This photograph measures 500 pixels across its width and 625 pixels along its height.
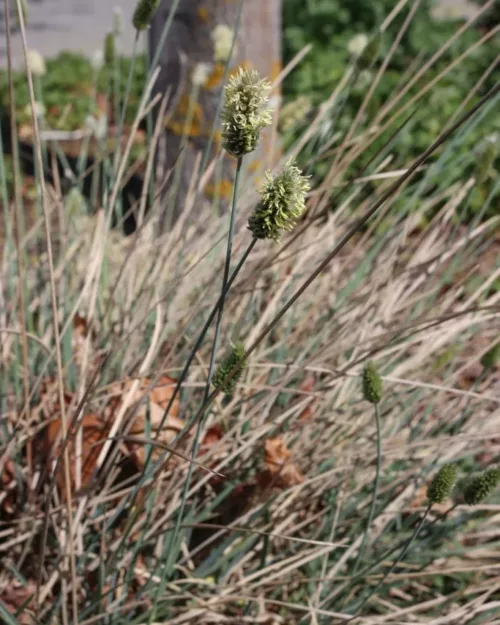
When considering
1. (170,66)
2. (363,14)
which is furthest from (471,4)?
(170,66)

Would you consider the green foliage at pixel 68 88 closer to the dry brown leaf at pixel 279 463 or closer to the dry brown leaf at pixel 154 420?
the dry brown leaf at pixel 154 420

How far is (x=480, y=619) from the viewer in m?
→ 1.29

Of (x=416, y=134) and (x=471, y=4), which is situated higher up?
→ (x=471, y=4)

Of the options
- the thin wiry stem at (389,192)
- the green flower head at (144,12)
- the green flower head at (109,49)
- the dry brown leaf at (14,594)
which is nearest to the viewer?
the thin wiry stem at (389,192)

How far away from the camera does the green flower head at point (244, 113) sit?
860 millimetres

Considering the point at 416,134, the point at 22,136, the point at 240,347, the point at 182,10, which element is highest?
the point at 182,10

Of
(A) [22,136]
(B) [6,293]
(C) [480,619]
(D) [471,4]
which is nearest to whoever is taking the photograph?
(C) [480,619]

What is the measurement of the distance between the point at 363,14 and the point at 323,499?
14.9ft

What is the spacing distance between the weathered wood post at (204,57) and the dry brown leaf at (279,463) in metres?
1.70

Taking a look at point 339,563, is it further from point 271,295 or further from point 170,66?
point 170,66

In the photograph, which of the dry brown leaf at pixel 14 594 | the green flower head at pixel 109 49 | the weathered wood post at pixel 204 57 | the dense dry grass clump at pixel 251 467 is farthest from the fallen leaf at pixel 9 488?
the weathered wood post at pixel 204 57

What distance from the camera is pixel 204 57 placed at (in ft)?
10.6

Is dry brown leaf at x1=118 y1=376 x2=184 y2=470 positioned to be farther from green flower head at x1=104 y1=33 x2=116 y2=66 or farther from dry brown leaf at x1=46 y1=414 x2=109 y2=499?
green flower head at x1=104 y1=33 x2=116 y2=66

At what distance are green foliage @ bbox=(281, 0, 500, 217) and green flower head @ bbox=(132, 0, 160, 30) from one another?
124 inches
